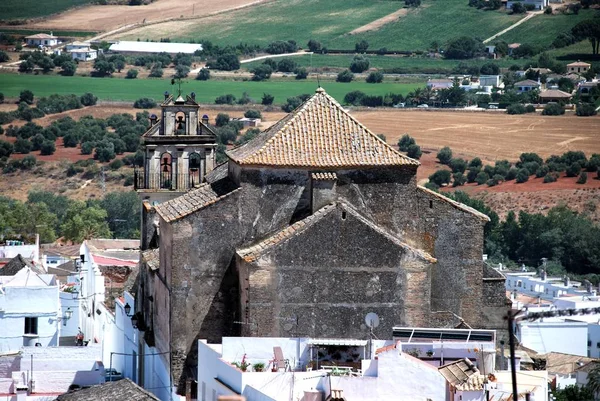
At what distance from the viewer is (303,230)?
39.4 meters

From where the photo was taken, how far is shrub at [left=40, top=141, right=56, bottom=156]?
457 feet

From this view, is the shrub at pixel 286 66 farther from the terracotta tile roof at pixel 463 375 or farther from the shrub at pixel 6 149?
the terracotta tile roof at pixel 463 375

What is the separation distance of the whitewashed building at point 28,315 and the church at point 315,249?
10411 millimetres

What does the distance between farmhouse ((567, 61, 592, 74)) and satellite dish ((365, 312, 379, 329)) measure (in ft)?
489

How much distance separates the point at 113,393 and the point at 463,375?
8.44m

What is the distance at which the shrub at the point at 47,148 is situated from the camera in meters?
139

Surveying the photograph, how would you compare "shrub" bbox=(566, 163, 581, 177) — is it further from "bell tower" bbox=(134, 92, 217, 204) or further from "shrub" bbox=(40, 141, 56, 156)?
"bell tower" bbox=(134, 92, 217, 204)

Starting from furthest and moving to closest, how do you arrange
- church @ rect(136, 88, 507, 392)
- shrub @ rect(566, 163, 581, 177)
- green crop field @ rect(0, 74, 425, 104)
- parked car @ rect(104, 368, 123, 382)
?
green crop field @ rect(0, 74, 425, 104), shrub @ rect(566, 163, 581, 177), parked car @ rect(104, 368, 123, 382), church @ rect(136, 88, 507, 392)

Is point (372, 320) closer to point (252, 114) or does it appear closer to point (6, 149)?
point (6, 149)

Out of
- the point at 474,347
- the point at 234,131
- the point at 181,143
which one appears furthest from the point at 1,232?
the point at 474,347

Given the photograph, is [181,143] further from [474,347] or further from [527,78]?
[527,78]

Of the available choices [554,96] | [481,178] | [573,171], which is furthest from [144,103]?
[573,171]

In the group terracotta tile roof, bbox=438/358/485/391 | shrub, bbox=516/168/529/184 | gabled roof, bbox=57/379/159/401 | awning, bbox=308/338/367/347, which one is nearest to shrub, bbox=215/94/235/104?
shrub, bbox=516/168/529/184

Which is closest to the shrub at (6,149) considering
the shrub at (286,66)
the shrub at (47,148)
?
the shrub at (47,148)
